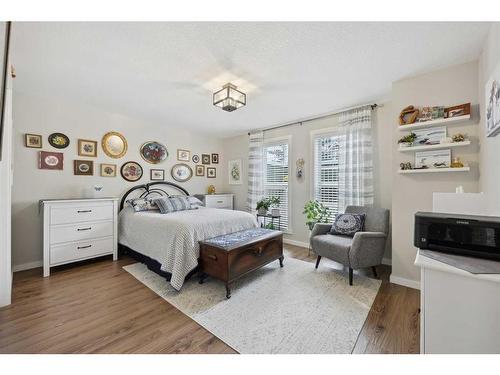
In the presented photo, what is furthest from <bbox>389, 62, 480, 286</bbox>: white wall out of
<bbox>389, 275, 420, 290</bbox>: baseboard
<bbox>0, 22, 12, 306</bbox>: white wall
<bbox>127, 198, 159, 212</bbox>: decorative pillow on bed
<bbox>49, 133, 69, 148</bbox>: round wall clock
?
<bbox>49, 133, 69, 148</bbox>: round wall clock

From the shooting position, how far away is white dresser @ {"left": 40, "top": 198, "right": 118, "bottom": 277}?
2.73m

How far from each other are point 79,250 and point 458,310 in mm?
3936

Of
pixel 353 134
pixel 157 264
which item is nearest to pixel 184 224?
pixel 157 264

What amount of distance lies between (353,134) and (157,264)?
339 centimetres

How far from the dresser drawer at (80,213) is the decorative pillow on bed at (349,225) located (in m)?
3.37

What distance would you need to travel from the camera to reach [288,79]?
2451 mm

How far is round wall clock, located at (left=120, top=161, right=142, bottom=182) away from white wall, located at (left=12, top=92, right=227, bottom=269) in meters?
0.07

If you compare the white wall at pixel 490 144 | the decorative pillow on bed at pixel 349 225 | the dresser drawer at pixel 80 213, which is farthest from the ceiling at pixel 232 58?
the decorative pillow on bed at pixel 349 225

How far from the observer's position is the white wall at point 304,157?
309cm

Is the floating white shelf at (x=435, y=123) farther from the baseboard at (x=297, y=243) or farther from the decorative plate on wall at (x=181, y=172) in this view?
the decorative plate on wall at (x=181, y=172)

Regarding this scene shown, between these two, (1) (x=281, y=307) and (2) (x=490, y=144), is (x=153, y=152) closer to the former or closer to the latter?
(1) (x=281, y=307)

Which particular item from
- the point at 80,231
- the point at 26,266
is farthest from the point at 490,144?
the point at 26,266
